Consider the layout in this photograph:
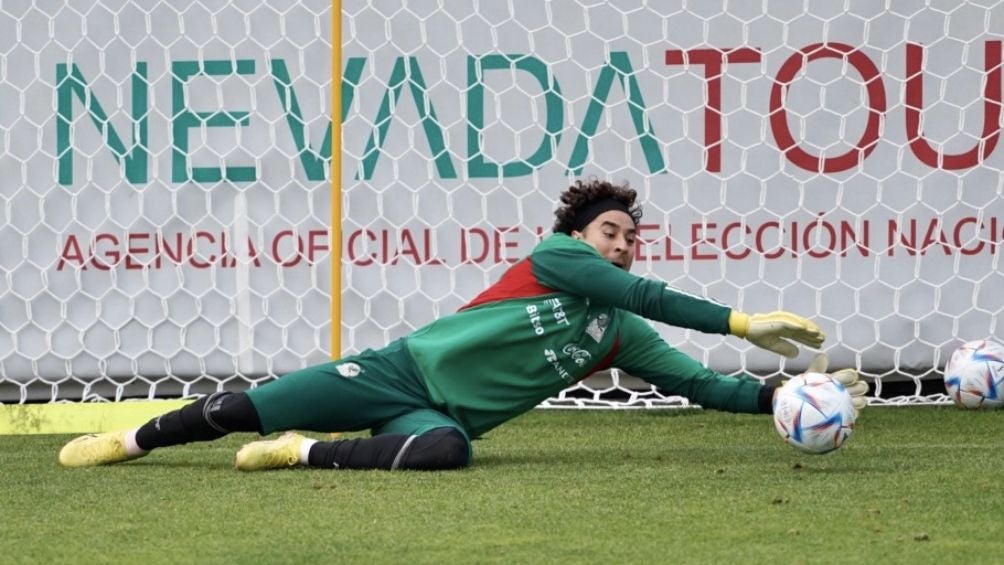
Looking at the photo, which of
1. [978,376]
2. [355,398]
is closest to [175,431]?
[355,398]

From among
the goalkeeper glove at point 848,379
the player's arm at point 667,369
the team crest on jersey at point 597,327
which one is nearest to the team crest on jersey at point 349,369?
the team crest on jersey at point 597,327

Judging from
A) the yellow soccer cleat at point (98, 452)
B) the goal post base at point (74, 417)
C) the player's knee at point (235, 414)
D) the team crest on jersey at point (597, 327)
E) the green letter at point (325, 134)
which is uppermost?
the green letter at point (325, 134)

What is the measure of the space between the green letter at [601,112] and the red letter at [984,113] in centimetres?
90

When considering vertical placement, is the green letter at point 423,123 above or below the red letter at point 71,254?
above

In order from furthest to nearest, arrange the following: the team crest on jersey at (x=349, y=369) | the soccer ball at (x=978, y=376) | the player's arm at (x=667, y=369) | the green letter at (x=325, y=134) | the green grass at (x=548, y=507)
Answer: the green letter at (x=325, y=134)
the soccer ball at (x=978, y=376)
the player's arm at (x=667, y=369)
the team crest on jersey at (x=349, y=369)
the green grass at (x=548, y=507)

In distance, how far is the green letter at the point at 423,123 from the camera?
605cm

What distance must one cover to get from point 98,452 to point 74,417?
1.39m

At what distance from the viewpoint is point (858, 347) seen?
5.91 metres

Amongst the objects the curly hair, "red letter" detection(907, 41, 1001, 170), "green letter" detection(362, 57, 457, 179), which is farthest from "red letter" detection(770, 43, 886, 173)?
the curly hair

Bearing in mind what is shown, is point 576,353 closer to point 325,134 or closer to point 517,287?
point 517,287

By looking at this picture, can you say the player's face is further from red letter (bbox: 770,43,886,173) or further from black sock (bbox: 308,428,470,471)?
red letter (bbox: 770,43,886,173)

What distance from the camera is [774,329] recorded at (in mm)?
3877

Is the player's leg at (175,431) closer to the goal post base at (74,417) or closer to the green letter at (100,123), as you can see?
the goal post base at (74,417)

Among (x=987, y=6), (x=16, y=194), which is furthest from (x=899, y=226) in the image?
(x=16, y=194)
